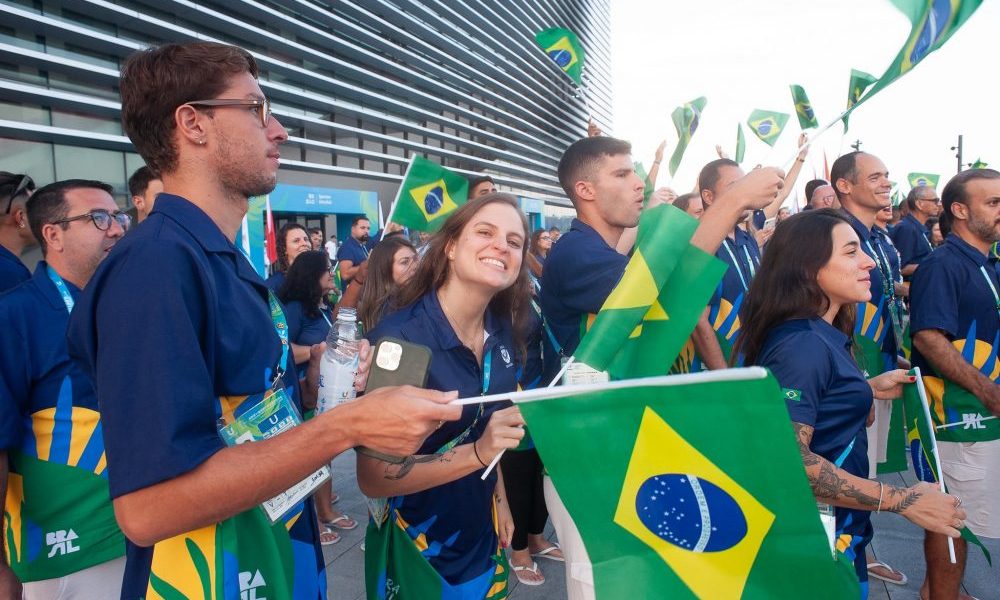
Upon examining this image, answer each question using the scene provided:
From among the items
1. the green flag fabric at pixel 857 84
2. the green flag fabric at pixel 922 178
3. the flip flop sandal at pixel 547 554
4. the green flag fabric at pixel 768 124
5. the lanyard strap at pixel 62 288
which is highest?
the green flag fabric at pixel 768 124

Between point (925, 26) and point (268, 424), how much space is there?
2241 millimetres

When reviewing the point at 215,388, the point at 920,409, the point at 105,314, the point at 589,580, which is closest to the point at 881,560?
the point at 920,409

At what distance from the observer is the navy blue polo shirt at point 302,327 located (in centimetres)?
446

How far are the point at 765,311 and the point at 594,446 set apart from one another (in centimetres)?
139

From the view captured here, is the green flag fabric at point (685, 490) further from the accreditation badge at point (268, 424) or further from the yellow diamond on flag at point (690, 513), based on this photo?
the accreditation badge at point (268, 424)

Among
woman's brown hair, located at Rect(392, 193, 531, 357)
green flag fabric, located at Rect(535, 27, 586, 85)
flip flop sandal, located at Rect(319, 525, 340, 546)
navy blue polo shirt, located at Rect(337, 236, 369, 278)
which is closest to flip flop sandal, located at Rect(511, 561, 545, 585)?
flip flop sandal, located at Rect(319, 525, 340, 546)

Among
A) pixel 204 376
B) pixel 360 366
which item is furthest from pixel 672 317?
pixel 204 376

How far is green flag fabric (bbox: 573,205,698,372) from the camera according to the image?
160 centimetres

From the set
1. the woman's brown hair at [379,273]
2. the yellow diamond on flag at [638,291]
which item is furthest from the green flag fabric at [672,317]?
the woman's brown hair at [379,273]

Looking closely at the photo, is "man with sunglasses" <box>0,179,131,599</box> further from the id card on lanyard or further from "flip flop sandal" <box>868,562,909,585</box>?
"flip flop sandal" <box>868,562,909,585</box>

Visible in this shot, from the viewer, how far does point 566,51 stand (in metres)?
6.88

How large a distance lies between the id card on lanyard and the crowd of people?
12 mm

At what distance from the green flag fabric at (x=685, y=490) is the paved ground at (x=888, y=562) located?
2.48m

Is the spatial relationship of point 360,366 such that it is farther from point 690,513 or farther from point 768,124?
point 768,124
